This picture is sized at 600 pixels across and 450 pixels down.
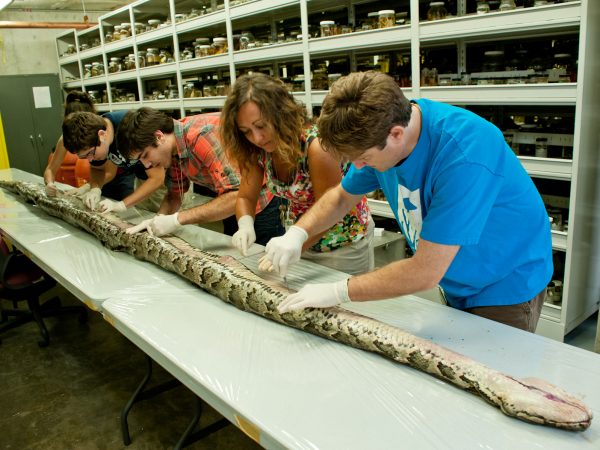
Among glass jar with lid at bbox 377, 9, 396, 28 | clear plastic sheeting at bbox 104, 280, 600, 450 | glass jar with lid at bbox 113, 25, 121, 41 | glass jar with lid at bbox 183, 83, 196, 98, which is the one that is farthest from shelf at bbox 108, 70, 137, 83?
clear plastic sheeting at bbox 104, 280, 600, 450

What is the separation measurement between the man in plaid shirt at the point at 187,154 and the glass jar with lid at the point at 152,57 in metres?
4.05

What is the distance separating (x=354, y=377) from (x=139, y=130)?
160cm

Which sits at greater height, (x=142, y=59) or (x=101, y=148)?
(x=142, y=59)

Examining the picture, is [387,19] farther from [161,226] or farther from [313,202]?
[161,226]

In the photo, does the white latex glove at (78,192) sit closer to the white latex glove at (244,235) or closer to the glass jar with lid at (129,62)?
the white latex glove at (244,235)

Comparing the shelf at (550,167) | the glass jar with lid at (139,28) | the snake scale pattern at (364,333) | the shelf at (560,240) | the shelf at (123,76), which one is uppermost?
the glass jar with lid at (139,28)

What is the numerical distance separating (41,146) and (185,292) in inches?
291

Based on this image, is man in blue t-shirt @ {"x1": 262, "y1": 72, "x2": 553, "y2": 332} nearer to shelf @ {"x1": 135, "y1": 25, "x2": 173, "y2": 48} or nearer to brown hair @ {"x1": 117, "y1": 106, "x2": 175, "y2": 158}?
brown hair @ {"x1": 117, "y1": 106, "x2": 175, "y2": 158}

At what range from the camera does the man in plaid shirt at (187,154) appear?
232cm

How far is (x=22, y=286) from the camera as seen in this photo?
10.6 feet

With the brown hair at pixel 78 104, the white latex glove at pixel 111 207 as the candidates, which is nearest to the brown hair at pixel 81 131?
the white latex glove at pixel 111 207

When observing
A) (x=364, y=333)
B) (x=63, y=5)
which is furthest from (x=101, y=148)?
(x=63, y=5)

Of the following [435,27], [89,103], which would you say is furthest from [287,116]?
[89,103]

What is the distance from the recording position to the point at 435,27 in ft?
9.37
